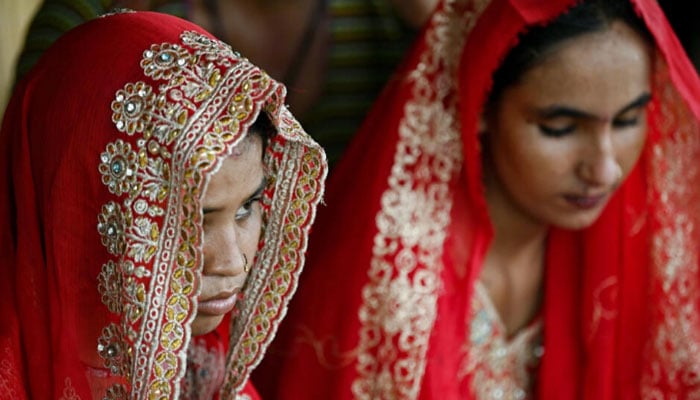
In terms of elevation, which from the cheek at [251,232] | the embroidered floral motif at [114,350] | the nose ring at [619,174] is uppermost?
the nose ring at [619,174]

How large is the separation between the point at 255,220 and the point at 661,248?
3.59 feet

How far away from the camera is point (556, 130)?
2.09 m

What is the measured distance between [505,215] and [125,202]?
3.53 feet

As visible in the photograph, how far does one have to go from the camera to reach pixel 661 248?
2363 millimetres

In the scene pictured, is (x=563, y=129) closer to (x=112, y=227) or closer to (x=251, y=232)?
(x=251, y=232)

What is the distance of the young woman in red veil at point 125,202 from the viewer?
1.42 m

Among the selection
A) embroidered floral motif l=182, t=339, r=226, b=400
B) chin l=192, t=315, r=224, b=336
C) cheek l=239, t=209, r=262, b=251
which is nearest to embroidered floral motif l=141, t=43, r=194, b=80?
cheek l=239, t=209, r=262, b=251

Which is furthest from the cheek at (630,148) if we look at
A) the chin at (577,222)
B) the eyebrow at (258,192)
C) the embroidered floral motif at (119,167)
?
the embroidered floral motif at (119,167)

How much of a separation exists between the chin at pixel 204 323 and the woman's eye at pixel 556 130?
2.59 ft

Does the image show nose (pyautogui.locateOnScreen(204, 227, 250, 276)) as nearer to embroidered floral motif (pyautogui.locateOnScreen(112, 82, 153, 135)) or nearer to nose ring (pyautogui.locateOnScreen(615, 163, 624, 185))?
embroidered floral motif (pyautogui.locateOnScreen(112, 82, 153, 135))

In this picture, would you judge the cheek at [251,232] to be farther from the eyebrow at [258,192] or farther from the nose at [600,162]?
the nose at [600,162]

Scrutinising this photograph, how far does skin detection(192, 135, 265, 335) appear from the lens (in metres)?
1.47

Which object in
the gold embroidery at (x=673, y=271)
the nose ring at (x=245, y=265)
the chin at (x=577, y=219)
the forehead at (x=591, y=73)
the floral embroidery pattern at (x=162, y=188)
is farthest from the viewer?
the gold embroidery at (x=673, y=271)

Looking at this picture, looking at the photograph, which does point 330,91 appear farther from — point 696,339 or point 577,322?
point 696,339
